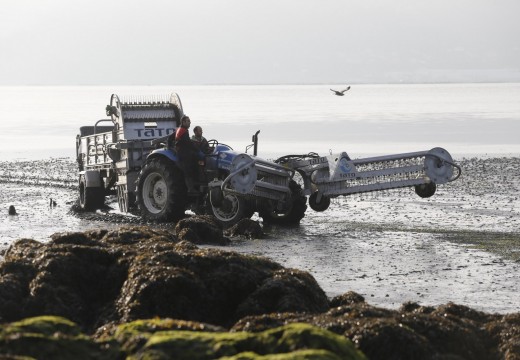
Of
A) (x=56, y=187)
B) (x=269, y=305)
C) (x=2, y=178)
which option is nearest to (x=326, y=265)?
(x=269, y=305)

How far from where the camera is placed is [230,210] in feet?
56.0

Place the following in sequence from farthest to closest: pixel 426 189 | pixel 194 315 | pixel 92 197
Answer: pixel 92 197 < pixel 426 189 < pixel 194 315

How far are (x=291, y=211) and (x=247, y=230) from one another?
143cm

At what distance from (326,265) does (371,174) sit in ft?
13.4

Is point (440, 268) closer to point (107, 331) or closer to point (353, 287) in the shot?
point (353, 287)

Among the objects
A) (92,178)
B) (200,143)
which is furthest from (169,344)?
(92,178)

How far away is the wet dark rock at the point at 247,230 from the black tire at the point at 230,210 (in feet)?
1.87

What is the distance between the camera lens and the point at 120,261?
905cm

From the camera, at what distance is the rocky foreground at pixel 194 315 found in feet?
19.5

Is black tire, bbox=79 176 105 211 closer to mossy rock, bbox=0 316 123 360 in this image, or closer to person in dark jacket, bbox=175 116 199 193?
person in dark jacket, bbox=175 116 199 193

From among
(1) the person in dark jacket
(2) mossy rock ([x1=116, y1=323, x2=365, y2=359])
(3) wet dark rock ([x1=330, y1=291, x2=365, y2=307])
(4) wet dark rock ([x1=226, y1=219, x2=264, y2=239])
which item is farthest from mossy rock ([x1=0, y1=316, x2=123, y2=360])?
(1) the person in dark jacket

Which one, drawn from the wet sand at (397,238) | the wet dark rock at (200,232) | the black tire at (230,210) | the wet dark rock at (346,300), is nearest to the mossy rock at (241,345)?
the wet dark rock at (346,300)

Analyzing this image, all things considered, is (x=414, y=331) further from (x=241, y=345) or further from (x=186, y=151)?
(x=186, y=151)

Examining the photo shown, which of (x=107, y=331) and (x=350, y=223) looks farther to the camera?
(x=350, y=223)
